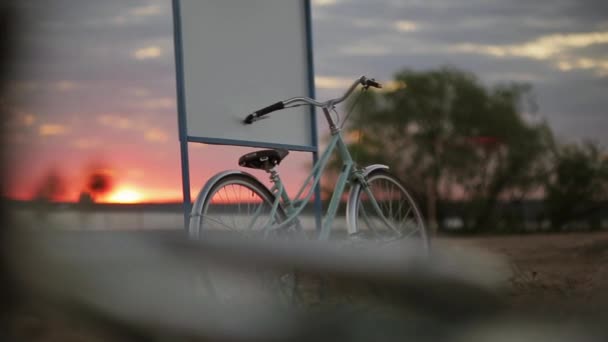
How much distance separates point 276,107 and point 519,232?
52.3 ft

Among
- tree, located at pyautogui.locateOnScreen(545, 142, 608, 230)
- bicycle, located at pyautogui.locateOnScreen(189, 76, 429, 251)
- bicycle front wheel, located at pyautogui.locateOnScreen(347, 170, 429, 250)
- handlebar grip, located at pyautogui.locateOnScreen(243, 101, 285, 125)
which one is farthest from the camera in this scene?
tree, located at pyautogui.locateOnScreen(545, 142, 608, 230)

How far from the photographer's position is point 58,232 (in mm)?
948

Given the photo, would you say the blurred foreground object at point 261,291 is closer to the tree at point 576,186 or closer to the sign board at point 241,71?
the sign board at point 241,71

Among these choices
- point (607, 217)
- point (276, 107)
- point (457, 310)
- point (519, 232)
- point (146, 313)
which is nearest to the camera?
point (457, 310)

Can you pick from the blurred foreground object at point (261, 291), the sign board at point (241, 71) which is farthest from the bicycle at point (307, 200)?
the blurred foreground object at point (261, 291)

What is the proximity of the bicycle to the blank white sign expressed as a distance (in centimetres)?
17

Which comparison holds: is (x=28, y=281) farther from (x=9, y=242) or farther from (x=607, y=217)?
(x=607, y=217)

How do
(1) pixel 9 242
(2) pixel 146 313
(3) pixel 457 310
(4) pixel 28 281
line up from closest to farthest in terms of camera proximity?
(3) pixel 457 310
(2) pixel 146 313
(4) pixel 28 281
(1) pixel 9 242

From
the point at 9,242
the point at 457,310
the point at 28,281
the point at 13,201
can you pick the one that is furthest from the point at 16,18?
the point at 457,310

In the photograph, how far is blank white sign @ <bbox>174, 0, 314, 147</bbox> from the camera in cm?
380

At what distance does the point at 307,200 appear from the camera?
136 inches

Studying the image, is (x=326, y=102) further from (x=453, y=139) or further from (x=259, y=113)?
(x=453, y=139)

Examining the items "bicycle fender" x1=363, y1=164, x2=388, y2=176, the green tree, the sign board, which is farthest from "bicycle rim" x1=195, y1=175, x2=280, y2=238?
the green tree

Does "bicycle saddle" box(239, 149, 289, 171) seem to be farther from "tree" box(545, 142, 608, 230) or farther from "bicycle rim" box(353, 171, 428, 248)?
"tree" box(545, 142, 608, 230)
